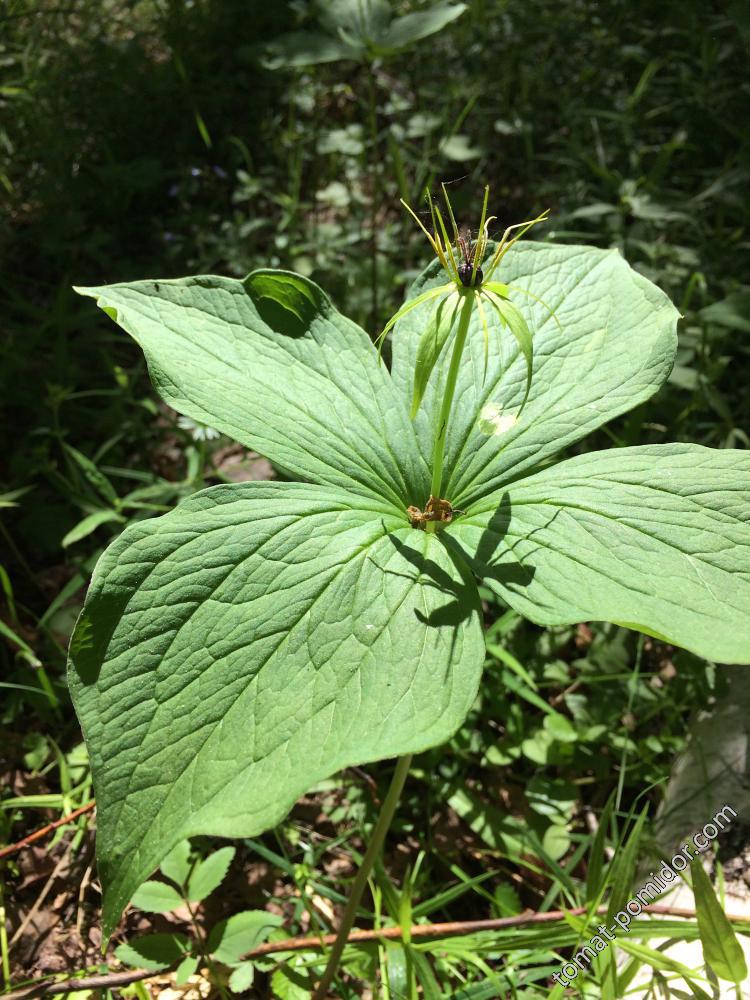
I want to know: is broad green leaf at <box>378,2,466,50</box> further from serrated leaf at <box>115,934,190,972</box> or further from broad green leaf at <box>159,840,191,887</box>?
serrated leaf at <box>115,934,190,972</box>

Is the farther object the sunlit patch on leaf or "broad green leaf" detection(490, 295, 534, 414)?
the sunlit patch on leaf

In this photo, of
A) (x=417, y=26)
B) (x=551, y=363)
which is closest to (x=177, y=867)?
(x=551, y=363)

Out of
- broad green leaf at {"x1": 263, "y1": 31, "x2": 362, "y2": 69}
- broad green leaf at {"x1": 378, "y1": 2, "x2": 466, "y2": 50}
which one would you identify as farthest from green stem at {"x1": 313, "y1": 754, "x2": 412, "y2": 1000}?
broad green leaf at {"x1": 263, "y1": 31, "x2": 362, "y2": 69}

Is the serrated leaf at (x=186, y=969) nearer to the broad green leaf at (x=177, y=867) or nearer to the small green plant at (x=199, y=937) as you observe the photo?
the small green plant at (x=199, y=937)

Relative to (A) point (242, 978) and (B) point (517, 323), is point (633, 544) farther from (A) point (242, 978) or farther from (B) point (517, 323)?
(A) point (242, 978)

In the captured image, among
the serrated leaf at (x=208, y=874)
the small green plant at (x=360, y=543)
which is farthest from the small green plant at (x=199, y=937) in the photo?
the small green plant at (x=360, y=543)

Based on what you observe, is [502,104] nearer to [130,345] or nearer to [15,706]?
[130,345]

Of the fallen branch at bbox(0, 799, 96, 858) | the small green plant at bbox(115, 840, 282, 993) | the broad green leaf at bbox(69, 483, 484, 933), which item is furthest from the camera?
the fallen branch at bbox(0, 799, 96, 858)
